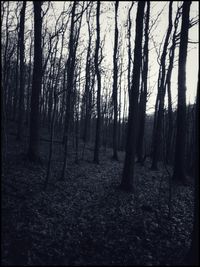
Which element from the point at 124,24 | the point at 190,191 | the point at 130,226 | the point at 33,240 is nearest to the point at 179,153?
the point at 190,191

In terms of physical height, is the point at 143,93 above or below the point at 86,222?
above

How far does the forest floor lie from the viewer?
18.5 ft

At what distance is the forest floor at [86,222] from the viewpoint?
5633 millimetres

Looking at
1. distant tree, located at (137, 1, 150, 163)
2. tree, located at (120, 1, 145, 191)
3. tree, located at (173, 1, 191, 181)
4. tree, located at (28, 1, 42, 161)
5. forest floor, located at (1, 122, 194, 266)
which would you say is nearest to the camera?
forest floor, located at (1, 122, 194, 266)

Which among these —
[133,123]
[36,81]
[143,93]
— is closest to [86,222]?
[133,123]

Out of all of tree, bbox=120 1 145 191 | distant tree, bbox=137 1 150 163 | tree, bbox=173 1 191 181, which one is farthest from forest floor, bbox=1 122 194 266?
distant tree, bbox=137 1 150 163

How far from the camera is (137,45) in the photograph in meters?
10.5

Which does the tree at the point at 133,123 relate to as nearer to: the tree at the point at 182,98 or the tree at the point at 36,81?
the tree at the point at 182,98

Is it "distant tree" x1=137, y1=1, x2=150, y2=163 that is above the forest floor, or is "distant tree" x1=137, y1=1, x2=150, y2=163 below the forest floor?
above

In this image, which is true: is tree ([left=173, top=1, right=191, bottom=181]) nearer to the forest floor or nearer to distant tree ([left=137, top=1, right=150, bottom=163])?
the forest floor

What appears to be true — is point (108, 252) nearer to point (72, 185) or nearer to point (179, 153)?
point (72, 185)

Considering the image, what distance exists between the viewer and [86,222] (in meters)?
7.19

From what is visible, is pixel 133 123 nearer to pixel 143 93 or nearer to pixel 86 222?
pixel 86 222

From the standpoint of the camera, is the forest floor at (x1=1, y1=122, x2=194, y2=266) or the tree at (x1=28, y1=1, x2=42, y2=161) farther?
the tree at (x1=28, y1=1, x2=42, y2=161)
